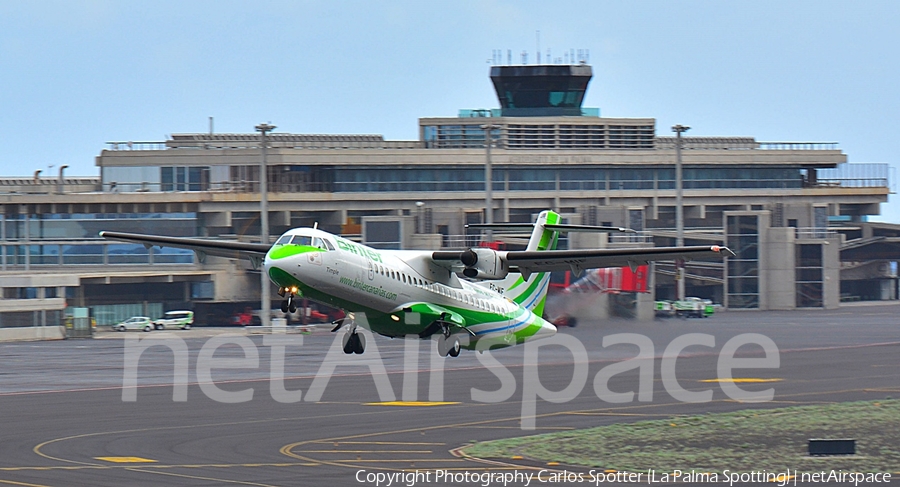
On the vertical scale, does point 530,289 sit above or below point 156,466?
above

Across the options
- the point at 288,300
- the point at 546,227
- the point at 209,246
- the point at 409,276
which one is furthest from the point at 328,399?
the point at 288,300

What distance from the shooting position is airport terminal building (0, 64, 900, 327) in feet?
348

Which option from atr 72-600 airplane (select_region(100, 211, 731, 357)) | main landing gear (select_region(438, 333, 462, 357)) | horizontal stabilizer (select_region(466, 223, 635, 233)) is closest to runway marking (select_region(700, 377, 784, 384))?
horizontal stabilizer (select_region(466, 223, 635, 233))

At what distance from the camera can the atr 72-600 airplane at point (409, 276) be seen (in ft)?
118

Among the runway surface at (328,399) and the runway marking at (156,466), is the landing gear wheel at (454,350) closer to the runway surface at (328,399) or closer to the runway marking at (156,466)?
the runway surface at (328,399)

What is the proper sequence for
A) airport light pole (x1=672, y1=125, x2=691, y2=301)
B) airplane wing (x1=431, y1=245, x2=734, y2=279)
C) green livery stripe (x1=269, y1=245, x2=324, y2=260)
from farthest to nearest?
airport light pole (x1=672, y1=125, x2=691, y2=301), airplane wing (x1=431, y1=245, x2=734, y2=279), green livery stripe (x1=269, y1=245, x2=324, y2=260)

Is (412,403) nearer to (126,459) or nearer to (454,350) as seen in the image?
(454,350)

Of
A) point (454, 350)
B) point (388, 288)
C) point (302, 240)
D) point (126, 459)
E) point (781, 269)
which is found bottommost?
point (126, 459)

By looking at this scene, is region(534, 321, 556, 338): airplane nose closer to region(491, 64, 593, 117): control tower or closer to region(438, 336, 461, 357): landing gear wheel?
region(438, 336, 461, 357): landing gear wheel

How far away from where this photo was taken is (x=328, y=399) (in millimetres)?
58219

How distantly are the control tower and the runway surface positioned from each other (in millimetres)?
56329

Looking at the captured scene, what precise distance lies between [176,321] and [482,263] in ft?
210

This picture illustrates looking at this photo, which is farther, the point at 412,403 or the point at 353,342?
the point at 412,403

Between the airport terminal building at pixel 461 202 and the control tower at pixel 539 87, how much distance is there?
174 millimetres
